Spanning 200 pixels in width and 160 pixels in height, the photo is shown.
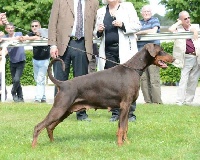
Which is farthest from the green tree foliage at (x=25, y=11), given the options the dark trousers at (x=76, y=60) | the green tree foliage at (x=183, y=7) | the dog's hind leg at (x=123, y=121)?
the dog's hind leg at (x=123, y=121)

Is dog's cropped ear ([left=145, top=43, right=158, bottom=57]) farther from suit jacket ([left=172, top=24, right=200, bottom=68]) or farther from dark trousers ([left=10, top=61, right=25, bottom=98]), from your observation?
dark trousers ([left=10, top=61, right=25, bottom=98])

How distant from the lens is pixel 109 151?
683 centimetres

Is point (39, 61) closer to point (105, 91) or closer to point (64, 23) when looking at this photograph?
point (64, 23)

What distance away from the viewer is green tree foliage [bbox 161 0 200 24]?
1210 inches

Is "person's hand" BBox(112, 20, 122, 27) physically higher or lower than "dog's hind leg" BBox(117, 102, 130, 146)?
higher

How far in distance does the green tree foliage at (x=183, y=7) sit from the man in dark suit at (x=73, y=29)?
22.0 meters

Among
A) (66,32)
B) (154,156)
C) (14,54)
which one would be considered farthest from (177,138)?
(14,54)

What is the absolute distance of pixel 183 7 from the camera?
101 feet

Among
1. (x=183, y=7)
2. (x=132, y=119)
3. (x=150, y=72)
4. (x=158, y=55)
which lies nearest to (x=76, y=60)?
(x=132, y=119)

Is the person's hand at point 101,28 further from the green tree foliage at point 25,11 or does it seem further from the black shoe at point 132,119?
the green tree foliage at point 25,11

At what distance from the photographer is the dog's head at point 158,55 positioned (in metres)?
7.52

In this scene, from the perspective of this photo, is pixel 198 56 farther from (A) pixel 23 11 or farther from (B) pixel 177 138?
(A) pixel 23 11

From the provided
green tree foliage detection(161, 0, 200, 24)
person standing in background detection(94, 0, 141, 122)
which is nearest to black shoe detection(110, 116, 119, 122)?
person standing in background detection(94, 0, 141, 122)

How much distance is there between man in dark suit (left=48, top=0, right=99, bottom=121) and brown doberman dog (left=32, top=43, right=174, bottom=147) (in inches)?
70.8
